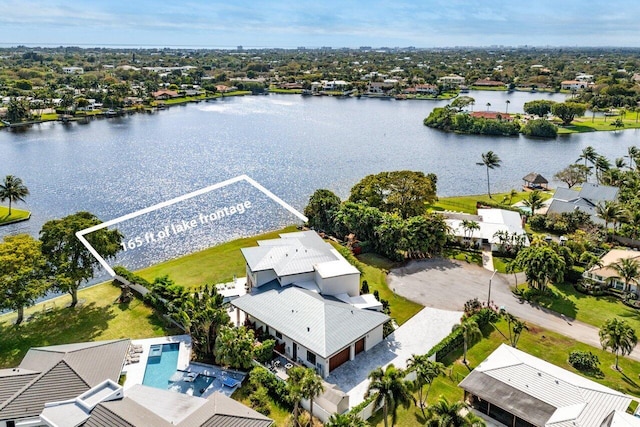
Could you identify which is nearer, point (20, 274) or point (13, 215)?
point (20, 274)

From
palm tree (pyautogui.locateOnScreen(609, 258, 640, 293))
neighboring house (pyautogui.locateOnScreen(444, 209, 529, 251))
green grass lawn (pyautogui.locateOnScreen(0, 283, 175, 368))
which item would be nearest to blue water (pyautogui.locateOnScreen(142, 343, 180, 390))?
green grass lawn (pyautogui.locateOnScreen(0, 283, 175, 368))

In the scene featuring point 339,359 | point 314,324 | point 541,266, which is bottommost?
point 339,359

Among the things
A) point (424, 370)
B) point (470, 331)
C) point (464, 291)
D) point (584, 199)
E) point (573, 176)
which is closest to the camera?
point (424, 370)

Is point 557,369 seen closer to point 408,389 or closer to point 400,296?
point 408,389

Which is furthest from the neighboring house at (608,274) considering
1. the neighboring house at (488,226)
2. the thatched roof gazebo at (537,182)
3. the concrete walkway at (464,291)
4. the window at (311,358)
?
the thatched roof gazebo at (537,182)

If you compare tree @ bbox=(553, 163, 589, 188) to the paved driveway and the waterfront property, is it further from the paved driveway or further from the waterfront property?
the waterfront property

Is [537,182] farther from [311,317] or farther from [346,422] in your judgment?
[346,422]

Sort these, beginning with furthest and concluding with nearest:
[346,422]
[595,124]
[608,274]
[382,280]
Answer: [595,124]
[382,280]
[608,274]
[346,422]

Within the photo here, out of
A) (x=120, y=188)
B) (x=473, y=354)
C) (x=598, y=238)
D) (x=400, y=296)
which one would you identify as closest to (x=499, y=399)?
(x=473, y=354)

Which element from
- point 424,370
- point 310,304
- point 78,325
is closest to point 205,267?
point 78,325
